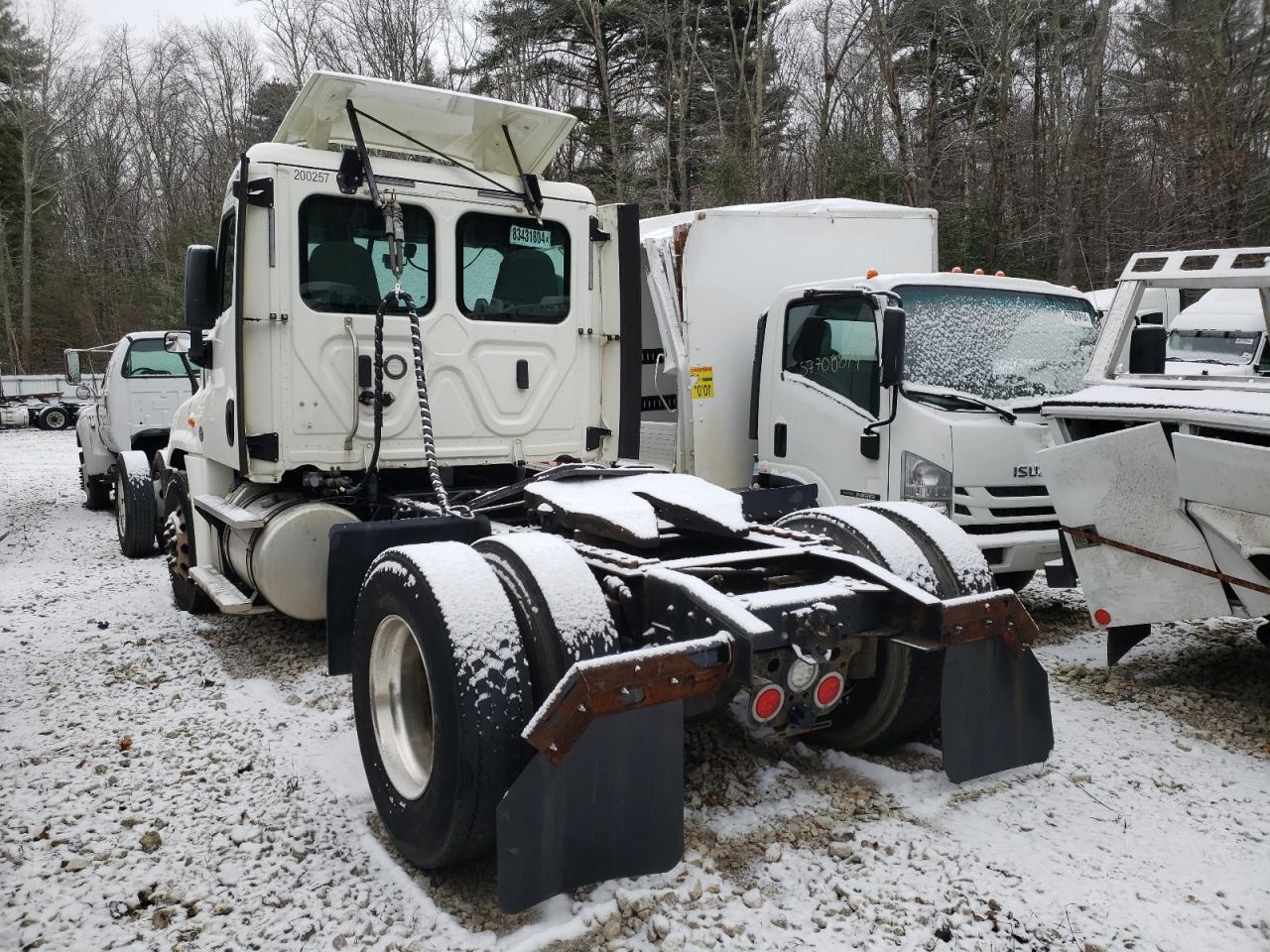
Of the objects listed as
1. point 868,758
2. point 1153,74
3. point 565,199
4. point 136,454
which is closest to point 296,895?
point 868,758

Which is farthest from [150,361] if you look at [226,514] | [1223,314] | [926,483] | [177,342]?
[1223,314]

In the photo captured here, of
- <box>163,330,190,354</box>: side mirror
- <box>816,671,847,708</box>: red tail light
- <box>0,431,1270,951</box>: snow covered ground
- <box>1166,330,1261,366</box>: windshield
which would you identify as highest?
<box>1166,330,1261,366</box>: windshield

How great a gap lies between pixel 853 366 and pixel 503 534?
138 inches

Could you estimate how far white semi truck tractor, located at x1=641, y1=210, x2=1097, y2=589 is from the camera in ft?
19.7

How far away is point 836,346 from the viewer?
6672 mm

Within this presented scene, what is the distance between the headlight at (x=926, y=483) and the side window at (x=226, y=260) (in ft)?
13.6

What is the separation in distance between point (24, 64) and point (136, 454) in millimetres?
44178

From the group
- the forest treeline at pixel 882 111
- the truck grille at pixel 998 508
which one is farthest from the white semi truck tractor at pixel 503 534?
the forest treeline at pixel 882 111

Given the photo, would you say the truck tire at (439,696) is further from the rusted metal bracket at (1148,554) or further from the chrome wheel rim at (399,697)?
the rusted metal bracket at (1148,554)

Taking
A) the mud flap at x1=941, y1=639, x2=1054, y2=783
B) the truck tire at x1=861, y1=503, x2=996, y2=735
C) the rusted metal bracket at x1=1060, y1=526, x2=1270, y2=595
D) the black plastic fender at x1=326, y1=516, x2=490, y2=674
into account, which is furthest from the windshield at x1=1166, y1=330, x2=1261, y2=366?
the black plastic fender at x1=326, y1=516, x2=490, y2=674

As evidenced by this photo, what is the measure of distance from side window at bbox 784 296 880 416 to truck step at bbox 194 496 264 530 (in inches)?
149

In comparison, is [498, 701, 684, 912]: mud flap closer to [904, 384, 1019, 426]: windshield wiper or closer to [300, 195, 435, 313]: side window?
[300, 195, 435, 313]: side window

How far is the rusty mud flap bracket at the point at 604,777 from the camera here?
2598 mm

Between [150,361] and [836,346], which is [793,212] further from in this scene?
[150,361]
